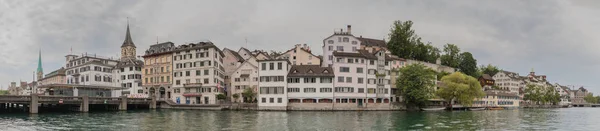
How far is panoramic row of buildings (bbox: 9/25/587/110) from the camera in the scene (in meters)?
82.9

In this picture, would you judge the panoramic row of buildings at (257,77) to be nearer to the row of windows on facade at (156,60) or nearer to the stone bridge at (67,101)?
the row of windows on facade at (156,60)

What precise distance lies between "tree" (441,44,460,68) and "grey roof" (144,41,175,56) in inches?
2994

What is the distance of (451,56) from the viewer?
428 feet

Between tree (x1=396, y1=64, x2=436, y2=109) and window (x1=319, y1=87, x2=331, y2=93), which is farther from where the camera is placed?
window (x1=319, y1=87, x2=331, y2=93)

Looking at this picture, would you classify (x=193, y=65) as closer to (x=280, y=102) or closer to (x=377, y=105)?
(x=280, y=102)

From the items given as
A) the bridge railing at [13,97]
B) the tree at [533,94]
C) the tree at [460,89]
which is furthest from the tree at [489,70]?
the bridge railing at [13,97]

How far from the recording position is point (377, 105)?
8562 cm

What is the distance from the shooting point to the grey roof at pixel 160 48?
4035 inches

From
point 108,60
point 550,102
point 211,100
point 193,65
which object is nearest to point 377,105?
point 211,100

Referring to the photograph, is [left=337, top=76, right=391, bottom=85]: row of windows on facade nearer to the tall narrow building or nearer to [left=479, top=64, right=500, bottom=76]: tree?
the tall narrow building

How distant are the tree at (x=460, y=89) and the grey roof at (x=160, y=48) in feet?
196

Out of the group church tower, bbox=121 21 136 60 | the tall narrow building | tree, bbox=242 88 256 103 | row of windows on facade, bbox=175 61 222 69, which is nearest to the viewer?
tree, bbox=242 88 256 103

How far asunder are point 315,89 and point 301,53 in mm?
19325

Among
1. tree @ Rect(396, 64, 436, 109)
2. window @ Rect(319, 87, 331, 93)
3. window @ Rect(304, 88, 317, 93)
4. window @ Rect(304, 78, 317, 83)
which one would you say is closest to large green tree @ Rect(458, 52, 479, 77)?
tree @ Rect(396, 64, 436, 109)
